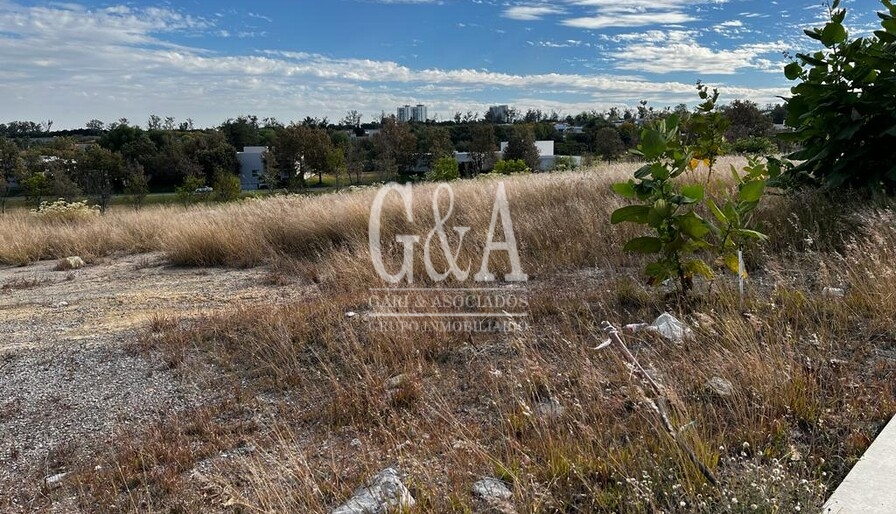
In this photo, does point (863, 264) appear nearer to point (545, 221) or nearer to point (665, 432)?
point (665, 432)

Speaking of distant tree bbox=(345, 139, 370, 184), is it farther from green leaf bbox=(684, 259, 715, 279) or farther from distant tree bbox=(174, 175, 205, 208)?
green leaf bbox=(684, 259, 715, 279)

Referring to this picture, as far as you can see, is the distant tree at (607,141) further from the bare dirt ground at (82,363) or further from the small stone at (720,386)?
the small stone at (720,386)

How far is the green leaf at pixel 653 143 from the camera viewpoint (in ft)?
10.0

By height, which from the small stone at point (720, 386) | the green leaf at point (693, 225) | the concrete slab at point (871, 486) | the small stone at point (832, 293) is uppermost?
the green leaf at point (693, 225)

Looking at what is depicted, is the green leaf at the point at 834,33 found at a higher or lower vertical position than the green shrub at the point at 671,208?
higher

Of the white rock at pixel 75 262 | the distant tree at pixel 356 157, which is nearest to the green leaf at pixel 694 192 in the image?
the white rock at pixel 75 262

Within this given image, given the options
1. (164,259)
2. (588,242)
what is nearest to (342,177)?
(164,259)

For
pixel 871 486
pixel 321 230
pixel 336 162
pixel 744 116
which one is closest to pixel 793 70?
pixel 871 486

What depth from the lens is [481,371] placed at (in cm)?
335

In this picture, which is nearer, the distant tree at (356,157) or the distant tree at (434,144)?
the distant tree at (356,157)

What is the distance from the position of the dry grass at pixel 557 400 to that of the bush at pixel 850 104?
0.44 metres

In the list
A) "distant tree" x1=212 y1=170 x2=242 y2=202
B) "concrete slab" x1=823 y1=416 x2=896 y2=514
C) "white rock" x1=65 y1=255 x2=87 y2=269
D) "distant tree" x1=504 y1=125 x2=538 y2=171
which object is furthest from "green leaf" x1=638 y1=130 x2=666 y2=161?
"distant tree" x1=504 y1=125 x2=538 y2=171

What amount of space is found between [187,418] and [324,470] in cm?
126

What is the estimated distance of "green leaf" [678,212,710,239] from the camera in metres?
3.20
